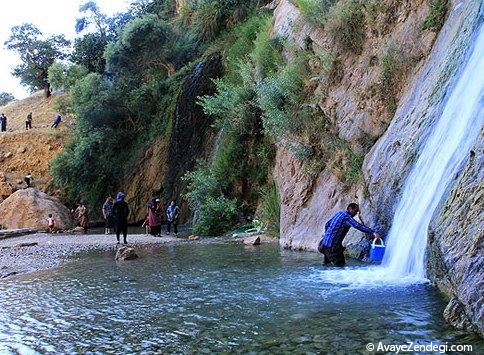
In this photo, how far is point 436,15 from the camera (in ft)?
37.1

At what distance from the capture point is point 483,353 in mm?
4113

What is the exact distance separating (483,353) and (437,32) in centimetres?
889

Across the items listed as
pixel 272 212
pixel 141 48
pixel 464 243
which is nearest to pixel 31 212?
pixel 141 48

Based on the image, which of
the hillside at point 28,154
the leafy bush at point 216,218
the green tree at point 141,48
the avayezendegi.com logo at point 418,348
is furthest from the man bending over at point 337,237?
the hillside at point 28,154

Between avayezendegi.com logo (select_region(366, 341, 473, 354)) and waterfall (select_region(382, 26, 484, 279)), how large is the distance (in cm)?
283

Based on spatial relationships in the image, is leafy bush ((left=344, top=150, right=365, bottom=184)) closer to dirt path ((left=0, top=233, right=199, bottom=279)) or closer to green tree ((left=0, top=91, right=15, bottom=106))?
dirt path ((left=0, top=233, right=199, bottom=279))

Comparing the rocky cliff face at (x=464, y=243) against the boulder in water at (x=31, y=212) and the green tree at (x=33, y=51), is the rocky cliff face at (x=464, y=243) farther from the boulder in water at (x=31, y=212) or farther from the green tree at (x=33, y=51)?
the green tree at (x=33, y=51)

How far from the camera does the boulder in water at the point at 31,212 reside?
94.0ft

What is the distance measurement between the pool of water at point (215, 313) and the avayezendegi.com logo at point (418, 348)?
9 centimetres

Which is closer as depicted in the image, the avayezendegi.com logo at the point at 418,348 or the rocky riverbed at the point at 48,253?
the avayezendegi.com logo at the point at 418,348

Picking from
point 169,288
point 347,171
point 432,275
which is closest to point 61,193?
point 347,171

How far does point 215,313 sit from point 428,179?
416 cm

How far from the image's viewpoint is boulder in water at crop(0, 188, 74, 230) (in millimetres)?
28656

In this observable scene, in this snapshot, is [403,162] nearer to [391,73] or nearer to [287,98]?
[391,73]
